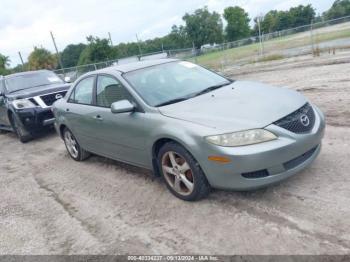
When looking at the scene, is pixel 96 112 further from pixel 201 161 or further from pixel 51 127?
pixel 51 127

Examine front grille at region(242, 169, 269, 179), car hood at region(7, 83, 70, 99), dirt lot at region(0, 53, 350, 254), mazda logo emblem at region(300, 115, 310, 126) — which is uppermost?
car hood at region(7, 83, 70, 99)

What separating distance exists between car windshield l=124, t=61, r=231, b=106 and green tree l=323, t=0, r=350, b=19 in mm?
66553

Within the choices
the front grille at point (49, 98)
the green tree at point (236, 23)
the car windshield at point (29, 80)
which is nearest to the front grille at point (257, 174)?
the front grille at point (49, 98)

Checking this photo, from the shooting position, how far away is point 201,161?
3613mm

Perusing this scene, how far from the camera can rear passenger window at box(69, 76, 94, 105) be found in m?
5.43

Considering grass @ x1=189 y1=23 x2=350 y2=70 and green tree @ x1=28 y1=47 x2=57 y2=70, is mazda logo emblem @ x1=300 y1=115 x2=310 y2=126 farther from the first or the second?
green tree @ x1=28 y1=47 x2=57 y2=70

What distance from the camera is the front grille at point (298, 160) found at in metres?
3.57

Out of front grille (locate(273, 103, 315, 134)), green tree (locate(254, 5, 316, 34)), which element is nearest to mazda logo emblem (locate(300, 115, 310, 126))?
front grille (locate(273, 103, 315, 134))

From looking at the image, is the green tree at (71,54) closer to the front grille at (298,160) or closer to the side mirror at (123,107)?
the side mirror at (123,107)

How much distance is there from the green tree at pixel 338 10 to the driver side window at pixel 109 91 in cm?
6716

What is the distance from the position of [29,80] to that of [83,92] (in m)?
4.78

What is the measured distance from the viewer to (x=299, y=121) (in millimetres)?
3693

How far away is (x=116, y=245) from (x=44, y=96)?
622 cm

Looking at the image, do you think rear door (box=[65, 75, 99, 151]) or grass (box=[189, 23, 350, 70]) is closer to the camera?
rear door (box=[65, 75, 99, 151])
